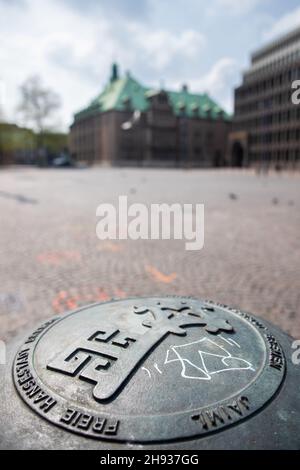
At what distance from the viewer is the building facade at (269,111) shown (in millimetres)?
62281

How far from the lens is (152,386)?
1.99 meters

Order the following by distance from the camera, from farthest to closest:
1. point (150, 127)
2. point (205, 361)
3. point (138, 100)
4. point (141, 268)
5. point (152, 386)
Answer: point (138, 100), point (150, 127), point (141, 268), point (205, 361), point (152, 386)

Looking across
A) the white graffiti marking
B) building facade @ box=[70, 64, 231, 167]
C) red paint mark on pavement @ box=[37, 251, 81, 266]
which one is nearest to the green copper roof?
building facade @ box=[70, 64, 231, 167]

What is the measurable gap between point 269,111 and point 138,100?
1126 inches

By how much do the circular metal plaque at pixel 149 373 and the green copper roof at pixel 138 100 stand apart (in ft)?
254

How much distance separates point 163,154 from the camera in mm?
79750

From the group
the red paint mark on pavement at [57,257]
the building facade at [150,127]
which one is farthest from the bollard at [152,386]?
the building facade at [150,127]

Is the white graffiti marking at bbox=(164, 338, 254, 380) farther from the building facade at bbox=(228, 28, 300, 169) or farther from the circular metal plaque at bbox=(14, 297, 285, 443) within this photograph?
the building facade at bbox=(228, 28, 300, 169)

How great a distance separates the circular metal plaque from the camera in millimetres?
1791

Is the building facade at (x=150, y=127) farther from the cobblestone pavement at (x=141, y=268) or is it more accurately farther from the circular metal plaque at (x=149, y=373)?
the circular metal plaque at (x=149, y=373)

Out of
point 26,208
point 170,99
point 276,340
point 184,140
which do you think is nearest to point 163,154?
point 184,140

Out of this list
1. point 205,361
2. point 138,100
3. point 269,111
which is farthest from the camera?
point 138,100

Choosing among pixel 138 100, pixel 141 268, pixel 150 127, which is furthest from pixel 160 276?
pixel 138 100

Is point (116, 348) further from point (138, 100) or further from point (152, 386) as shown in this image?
point (138, 100)
